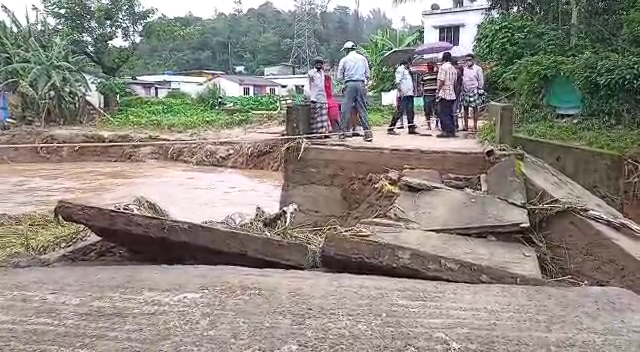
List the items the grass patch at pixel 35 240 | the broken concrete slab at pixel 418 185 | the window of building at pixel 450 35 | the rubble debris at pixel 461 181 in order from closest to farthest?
the grass patch at pixel 35 240
the broken concrete slab at pixel 418 185
the rubble debris at pixel 461 181
the window of building at pixel 450 35

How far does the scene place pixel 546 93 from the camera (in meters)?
13.2

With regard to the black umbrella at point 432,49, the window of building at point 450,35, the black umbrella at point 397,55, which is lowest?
the black umbrella at point 397,55

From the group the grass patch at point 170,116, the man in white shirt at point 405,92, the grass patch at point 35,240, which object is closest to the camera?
the grass patch at point 35,240

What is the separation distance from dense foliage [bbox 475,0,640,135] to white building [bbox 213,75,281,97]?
74.6 ft

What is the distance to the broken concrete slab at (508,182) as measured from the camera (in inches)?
178

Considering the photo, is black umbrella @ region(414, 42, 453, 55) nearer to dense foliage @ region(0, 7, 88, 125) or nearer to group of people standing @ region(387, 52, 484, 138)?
group of people standing @ region(387, 52, 484, 138)

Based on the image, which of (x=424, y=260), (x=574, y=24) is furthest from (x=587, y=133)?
(x=424, y=260)

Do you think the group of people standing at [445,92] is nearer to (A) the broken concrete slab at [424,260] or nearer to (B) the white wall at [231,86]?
(A) the broken concrete slab at [424,260]

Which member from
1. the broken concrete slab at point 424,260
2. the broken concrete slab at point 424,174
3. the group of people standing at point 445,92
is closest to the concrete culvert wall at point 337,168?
→ the broken concrete slab at point 424,174

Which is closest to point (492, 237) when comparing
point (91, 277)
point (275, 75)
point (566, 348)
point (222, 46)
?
point (566, 348)

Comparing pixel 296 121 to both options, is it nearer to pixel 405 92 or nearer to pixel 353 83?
pixel 353 83

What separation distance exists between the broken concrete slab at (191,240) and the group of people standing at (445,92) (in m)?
6.65

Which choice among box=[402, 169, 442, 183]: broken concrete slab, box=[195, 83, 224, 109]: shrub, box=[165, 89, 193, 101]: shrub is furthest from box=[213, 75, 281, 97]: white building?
box=[402, 169, 442, 183]: broken concrete slab

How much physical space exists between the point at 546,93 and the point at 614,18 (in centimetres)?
518
